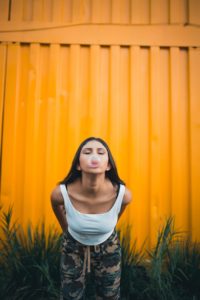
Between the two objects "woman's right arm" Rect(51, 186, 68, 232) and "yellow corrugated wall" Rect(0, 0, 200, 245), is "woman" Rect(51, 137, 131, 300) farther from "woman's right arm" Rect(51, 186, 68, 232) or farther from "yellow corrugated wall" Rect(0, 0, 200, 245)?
"yellow corrugated wall" Rect(0, 0, 200, 245)

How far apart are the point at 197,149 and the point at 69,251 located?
202 centimetres

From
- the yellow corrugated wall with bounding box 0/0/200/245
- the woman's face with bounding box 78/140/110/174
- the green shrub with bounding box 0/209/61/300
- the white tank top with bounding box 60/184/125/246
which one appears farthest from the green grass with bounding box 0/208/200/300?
the woman's face with bounding box 78/140/110/174

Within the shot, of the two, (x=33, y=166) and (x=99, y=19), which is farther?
(x=99, y=19)

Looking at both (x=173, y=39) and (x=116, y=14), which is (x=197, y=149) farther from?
(x=116, y=14)

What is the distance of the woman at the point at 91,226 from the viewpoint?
1.86 meters

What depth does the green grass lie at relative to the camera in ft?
8.07

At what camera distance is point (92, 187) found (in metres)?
1.90

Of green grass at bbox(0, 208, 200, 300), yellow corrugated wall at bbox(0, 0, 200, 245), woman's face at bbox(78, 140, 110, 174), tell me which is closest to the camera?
woman's face at bbox(78, 140, 110, 174)

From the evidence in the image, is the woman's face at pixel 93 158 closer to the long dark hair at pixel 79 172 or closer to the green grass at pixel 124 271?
the long dark hair at pixel 79 172

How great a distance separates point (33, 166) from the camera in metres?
3.22

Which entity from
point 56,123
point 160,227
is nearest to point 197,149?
point 160,227

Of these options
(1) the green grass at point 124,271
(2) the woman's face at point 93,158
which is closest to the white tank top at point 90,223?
(2) the woman's face at point 93,158

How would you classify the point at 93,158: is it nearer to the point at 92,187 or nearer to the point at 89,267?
the point at 92,187

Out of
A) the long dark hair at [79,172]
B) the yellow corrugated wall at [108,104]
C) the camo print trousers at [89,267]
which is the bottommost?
the camo print trousers at [89,267]
